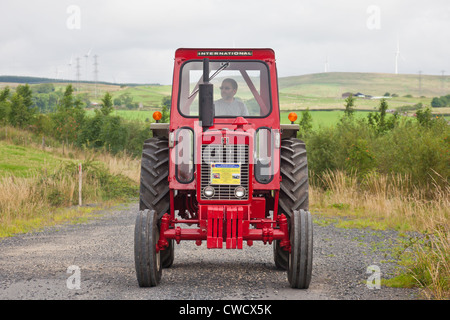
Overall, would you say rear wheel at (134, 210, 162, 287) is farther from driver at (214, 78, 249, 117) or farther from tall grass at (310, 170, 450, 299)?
tall grass at (310, 170, 450, 299)

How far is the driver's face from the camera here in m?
8.41

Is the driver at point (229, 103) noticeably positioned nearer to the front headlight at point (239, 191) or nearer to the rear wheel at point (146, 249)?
the front headlight at point (239, 191)

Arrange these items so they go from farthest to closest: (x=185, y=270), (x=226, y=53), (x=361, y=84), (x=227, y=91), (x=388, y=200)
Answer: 1. (x=361, y=84)
2. (x=388, y=200)
3. (x=185, y=270)
4. (x=227, y=91)
5. (x=226, y=53)

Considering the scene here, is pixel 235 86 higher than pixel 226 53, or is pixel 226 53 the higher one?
pixel 226 53

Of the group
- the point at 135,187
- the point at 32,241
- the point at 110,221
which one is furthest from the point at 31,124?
the point at 32,241

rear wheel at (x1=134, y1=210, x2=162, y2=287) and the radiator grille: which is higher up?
the radiator grille

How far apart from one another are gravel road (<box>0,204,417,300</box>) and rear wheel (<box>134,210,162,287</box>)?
171 millimetres

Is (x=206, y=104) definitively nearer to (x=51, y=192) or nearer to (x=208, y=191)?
(x=208, y=191)

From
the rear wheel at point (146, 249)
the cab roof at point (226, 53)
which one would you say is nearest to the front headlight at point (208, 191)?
the rear wheel at point (146, 249)

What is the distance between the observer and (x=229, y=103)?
27.4 ft

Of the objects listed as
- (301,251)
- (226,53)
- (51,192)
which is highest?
(226,53)

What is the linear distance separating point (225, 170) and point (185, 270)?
79.4 inches

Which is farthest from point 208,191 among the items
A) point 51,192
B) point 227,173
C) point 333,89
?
point 333,89

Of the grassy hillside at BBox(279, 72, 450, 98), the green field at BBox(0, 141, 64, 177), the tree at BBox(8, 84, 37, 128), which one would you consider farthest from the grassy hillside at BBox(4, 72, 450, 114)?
the green field at BBox(0, 141, 64, 177)
